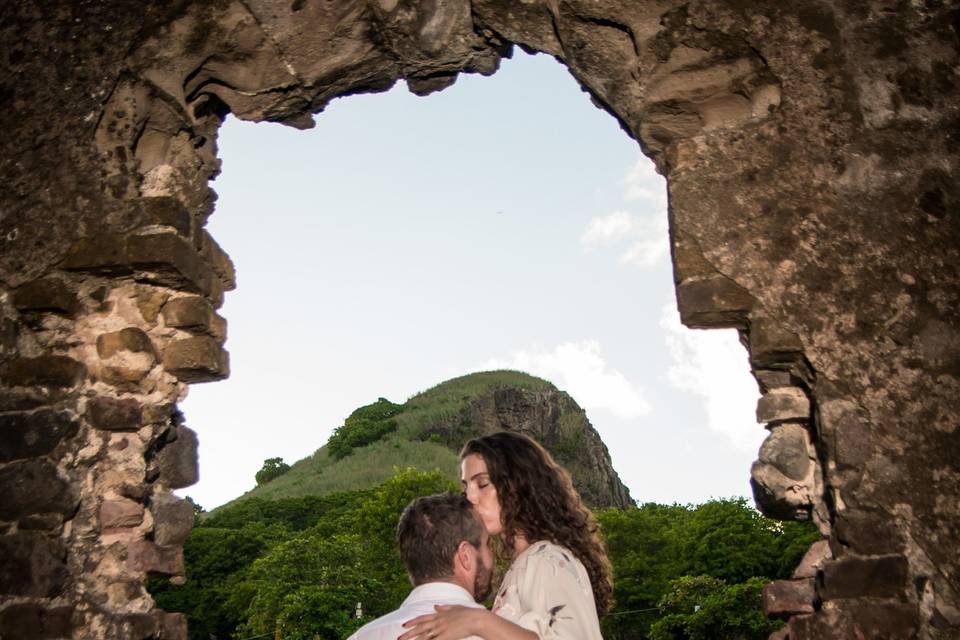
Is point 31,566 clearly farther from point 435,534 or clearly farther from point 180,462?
point 435,534

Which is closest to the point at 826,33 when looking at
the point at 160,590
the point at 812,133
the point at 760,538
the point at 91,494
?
the point at 812,133

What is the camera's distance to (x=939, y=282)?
313 centimetres

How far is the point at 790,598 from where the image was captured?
3109 mm

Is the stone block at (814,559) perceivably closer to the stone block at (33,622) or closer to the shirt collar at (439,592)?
the shirt collar at (439,592)

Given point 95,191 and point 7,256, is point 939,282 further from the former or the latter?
point 7,256

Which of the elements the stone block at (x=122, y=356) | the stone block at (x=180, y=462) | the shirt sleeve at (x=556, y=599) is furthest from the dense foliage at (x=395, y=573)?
the shirt sleeve at (x=556, y=599)

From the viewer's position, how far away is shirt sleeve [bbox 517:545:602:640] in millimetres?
2449

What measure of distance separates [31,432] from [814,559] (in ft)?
9.66

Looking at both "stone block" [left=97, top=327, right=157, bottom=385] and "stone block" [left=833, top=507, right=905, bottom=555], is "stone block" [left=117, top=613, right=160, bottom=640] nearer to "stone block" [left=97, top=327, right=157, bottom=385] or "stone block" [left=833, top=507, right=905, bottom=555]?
"stone block" [left=97, top=327, right=157, bottom=385]

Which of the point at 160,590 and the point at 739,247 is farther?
the point at 160,590

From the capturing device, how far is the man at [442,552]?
7.97ft

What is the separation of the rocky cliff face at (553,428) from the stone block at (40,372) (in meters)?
68.5

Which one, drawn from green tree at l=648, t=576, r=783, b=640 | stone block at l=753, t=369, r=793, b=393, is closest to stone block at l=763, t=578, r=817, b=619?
stone block at l=753, t=369, r=793, b=393

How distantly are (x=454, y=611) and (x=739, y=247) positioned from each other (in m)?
1.77
